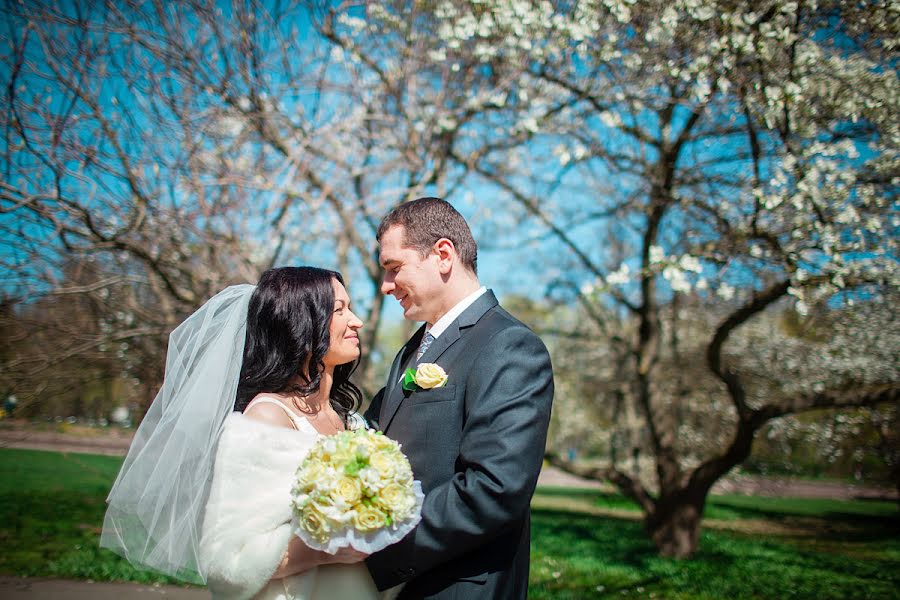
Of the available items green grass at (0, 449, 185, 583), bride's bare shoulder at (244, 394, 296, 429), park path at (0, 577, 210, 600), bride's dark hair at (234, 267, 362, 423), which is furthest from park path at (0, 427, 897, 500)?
bride's bare shoulder at (244, 394, 296, 429)

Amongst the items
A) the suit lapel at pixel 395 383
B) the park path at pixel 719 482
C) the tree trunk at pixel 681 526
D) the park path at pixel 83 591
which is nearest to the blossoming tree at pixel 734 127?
the tree trunk at pixel 681 526

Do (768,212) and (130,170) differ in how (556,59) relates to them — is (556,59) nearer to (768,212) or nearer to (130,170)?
(768,212)

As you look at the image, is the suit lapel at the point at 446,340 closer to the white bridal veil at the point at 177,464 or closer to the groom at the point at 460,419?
the groom at the point at 460,419

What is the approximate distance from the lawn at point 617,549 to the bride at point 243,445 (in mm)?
4217

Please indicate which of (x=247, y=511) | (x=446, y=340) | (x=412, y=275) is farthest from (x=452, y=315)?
(x=247, y=511)

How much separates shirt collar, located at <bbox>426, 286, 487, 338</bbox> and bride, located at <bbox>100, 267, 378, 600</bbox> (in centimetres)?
46

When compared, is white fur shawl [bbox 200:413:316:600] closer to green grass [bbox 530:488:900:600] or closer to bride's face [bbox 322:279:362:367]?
bride's face [bbox 322:279:362:367]

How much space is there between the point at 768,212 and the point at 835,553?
5605 millimetres

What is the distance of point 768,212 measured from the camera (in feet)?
19.3

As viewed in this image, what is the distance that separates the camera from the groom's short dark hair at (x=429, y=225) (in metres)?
2.45

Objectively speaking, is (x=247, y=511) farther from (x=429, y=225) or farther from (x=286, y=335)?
(x=429, y=225)

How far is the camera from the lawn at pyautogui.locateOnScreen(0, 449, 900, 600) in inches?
238

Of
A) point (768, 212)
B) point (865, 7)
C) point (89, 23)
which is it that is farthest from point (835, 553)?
point (89, 23)

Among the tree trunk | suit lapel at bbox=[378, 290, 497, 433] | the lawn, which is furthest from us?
the tree trunk
